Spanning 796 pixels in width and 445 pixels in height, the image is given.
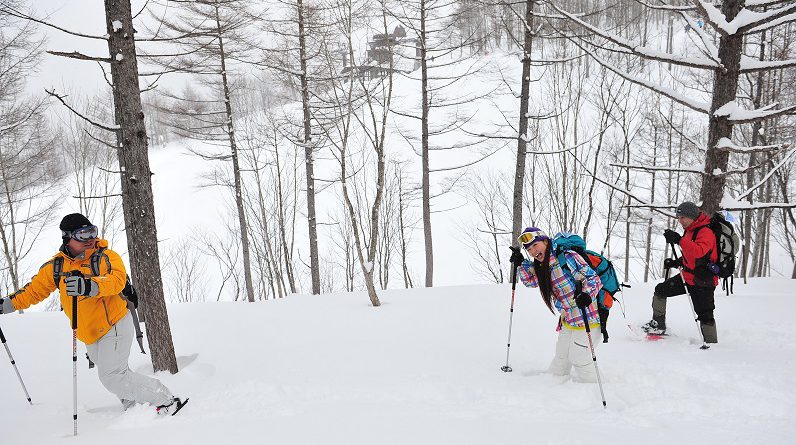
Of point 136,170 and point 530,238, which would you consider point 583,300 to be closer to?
point 530,238

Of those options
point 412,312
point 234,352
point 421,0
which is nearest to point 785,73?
point 421,0

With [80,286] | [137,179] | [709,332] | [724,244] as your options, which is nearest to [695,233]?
[724,244]

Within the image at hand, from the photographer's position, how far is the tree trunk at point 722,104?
5.12m

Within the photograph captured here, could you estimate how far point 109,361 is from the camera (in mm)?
4098

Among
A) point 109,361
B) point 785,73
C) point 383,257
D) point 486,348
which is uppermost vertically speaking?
point 785,73

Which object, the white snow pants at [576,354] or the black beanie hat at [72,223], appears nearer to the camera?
the black beanie hat at [72,223]

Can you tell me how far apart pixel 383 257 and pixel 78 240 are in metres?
20.2

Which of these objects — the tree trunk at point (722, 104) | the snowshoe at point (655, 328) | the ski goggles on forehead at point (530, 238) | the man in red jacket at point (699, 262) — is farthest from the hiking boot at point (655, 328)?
the ski goggles on forehead at point (530, 238)

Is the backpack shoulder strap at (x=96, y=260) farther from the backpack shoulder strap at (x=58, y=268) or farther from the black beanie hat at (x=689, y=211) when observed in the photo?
the black beanie hat at (x=689, y=211)

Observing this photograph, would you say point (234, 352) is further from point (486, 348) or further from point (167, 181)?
point (167, 181)

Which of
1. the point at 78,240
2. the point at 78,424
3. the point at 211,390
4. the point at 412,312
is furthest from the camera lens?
the point at 412,312

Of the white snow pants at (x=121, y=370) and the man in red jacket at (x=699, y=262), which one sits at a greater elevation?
the man in red jacket at (x=699, y=262)

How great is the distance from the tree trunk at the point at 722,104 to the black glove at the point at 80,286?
22.7 ft

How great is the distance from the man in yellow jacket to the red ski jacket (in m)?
6.18
